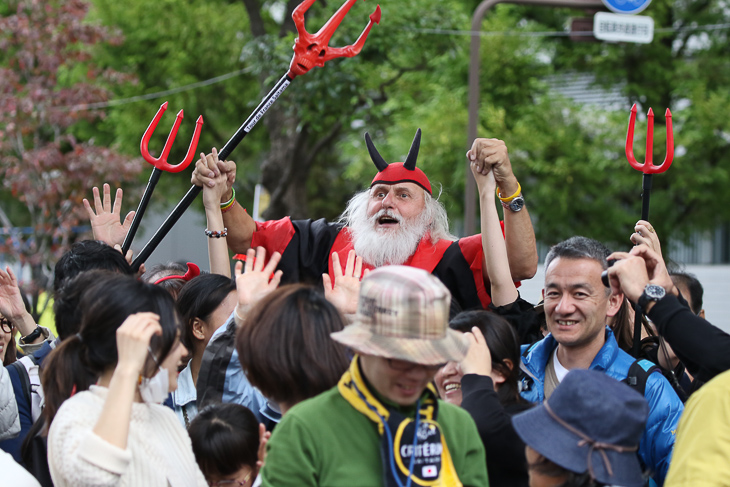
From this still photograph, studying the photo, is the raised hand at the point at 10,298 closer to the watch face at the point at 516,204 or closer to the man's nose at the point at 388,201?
the man's nose at the point at 388,201

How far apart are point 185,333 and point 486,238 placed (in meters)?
1.29

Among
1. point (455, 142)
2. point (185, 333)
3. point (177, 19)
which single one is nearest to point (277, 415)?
point (185, 333)

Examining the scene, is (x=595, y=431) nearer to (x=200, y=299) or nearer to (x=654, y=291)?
(x=654, y=291)

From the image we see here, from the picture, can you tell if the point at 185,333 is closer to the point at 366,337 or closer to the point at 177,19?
the point at 366,337

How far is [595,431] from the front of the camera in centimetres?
184

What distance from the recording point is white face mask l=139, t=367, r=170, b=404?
214cm

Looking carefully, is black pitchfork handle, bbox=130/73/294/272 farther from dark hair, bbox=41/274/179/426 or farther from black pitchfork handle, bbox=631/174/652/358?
black pitchfork handle, bbox=631/174/652/358

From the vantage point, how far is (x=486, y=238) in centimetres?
328

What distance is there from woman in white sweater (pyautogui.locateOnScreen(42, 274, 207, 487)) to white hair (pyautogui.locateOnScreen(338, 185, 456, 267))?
1.73 metres

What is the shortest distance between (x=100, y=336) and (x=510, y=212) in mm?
1840

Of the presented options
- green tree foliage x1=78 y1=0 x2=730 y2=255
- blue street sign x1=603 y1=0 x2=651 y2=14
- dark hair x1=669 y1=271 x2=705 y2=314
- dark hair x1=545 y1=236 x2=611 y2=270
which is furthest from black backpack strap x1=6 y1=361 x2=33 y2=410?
green tree foliage x1=78 y1=0 x2=730 y2=255

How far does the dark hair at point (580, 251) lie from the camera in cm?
297

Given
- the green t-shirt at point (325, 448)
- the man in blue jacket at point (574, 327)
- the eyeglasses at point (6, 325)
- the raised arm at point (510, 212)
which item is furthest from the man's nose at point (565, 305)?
Result: the eyeglasses at point (6, 325)

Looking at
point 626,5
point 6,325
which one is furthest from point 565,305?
point 626,5
